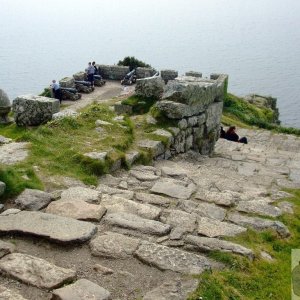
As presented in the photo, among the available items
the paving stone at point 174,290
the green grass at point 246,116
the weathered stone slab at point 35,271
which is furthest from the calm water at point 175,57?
the weathered stone slab at point 35,271

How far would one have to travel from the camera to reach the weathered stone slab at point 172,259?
412cm

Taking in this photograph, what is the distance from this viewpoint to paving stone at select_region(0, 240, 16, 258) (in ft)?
13.3

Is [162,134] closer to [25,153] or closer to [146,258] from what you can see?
[25,153]

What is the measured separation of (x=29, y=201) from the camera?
5.21 m

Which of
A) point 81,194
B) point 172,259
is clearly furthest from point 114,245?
point 81,194

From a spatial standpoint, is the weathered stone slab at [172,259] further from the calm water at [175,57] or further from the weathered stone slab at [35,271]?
the calm water at [175,57]

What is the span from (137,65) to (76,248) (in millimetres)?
24257

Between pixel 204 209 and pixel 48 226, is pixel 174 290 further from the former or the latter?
pixel 204 209

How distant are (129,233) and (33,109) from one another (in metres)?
8.87

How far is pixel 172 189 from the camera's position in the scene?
6.69m

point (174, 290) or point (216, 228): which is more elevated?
point (174, 290)

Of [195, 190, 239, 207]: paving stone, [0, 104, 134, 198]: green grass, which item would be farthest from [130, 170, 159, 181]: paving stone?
[195, 190, 239, 207]: paving stone

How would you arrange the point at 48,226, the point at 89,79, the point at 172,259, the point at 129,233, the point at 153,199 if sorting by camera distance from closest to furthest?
1. the point at 172,259
2. the point at 48,226
3. the point at 129,233
4. the point at 153,199
5. the point at 89,79

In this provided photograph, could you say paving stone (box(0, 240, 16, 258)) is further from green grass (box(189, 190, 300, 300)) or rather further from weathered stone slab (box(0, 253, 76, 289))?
green grass (box(189, 190, 300, 300))
